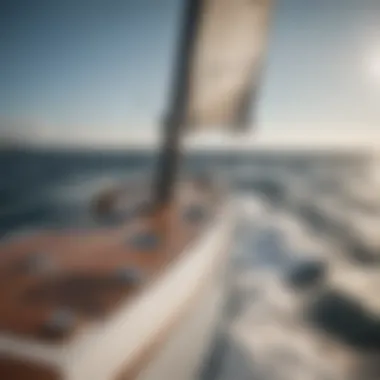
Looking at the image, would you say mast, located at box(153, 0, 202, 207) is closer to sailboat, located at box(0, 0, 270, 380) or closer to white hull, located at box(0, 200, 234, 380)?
sailboat, located at box(0, 0, 270, 380)

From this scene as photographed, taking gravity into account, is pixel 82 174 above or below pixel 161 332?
above

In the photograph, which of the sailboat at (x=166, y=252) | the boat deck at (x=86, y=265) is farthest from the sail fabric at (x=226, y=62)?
the boat deck at (x=86, y=265)

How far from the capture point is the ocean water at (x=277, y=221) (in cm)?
114

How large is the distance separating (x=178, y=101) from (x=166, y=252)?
0.99 feet

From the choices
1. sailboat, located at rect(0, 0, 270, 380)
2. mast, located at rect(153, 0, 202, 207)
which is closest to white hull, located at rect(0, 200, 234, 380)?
sailboat, located at rect(0, 0, 270, 380)

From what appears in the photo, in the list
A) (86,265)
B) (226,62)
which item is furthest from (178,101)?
(86,265)

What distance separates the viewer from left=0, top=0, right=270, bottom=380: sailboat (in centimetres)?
103

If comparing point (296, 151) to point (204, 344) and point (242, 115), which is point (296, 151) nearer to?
point (242, 115)

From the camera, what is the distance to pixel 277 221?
1174mm

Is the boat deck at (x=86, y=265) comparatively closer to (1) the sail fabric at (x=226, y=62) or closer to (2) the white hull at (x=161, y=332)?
(2) the white hull at (x=161, y=332)

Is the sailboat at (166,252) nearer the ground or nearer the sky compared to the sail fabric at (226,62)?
nearer the ground

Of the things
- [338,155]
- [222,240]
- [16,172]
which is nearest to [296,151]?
[338,155]

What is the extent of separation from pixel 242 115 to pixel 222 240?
9.9 inches

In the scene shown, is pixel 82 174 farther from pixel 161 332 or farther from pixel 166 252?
pixel 161 332
